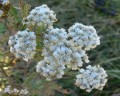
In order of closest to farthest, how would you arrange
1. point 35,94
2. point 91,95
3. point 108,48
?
point 35,94, point 91,95, point 108,48

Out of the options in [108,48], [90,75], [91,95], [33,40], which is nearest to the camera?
[33,40]

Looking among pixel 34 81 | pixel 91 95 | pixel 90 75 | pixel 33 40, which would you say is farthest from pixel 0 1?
pixel 91 95

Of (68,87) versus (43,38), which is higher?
(43,38)

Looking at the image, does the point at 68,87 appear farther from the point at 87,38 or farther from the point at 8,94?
the point at 87,38

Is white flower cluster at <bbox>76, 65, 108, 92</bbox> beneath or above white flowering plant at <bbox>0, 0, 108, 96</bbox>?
beneath

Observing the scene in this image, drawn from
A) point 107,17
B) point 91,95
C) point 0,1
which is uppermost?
point 107,17

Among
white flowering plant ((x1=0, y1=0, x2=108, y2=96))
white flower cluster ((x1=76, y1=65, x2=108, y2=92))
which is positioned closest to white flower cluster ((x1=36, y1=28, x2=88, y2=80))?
white flowering plant ((x1=0, y1=0, x2=108, y2=96))

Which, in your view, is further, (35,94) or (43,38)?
(35,94)

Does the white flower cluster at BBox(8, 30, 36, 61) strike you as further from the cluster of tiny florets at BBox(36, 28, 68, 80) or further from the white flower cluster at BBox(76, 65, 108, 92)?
the white flower cluster at BBox(76, 65, 108, 92)
